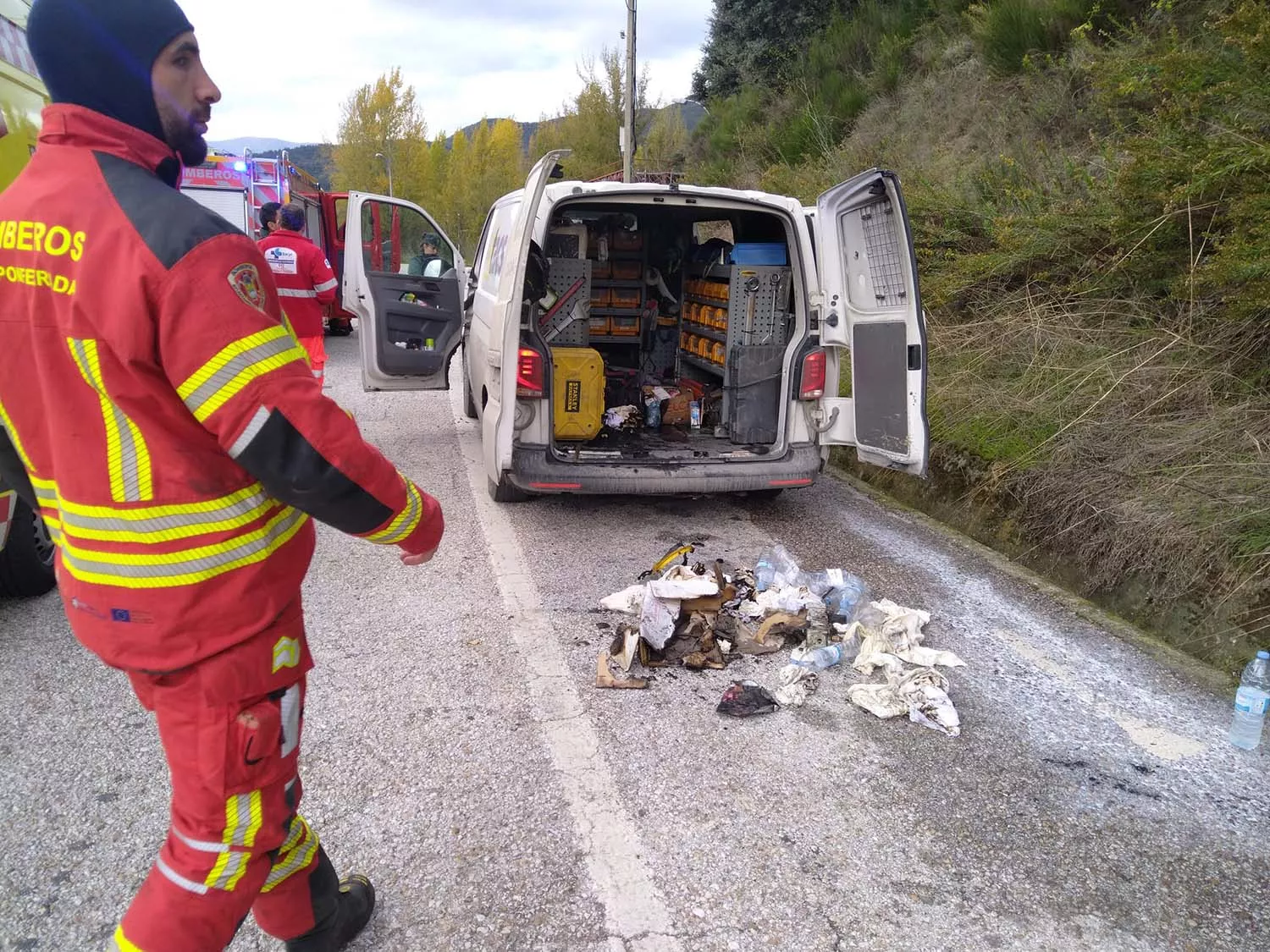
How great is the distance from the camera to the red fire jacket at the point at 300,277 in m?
6.29

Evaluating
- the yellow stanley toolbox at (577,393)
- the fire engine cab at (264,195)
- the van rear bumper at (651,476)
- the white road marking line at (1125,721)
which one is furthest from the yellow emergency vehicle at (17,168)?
the fire engine cab at (264,195)

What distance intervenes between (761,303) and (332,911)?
15.6 ft

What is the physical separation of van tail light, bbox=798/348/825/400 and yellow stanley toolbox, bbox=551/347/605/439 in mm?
1366

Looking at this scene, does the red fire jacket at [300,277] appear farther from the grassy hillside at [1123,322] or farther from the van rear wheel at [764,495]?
the grassy hillside at [1123,322]

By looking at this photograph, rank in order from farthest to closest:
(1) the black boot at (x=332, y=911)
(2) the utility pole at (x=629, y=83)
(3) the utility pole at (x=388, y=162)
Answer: (3) the utility pole at (x=388, y=162) < (2) the utility pole at (x=629, y=83) < (1) the black boot at (x=332, y=911)

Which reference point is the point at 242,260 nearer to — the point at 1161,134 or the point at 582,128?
the point at 1161,134

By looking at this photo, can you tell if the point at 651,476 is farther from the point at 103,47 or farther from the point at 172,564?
the point at 103,47

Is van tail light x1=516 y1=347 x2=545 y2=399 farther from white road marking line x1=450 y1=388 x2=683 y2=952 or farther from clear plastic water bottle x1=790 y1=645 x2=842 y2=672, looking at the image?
clear plastic water bottle x1=790 y1=645 x2=842 y2=672

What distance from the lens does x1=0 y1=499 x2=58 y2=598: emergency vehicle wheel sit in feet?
12.2

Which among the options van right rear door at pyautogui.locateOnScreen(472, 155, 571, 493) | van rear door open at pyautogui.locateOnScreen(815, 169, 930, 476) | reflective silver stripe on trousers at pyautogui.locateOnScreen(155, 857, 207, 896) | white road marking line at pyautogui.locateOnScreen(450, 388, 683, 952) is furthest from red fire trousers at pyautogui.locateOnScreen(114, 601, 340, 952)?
van rear door open at pyautogui.locateOnScreen(815, 169, 930, 476)

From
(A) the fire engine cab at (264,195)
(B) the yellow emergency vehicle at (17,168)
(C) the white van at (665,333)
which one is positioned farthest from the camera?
(A) the fire engine cab at (264,195)

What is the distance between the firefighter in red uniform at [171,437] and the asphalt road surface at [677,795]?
0.87m

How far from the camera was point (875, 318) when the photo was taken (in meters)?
4.84

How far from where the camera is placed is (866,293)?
16.3 feet
